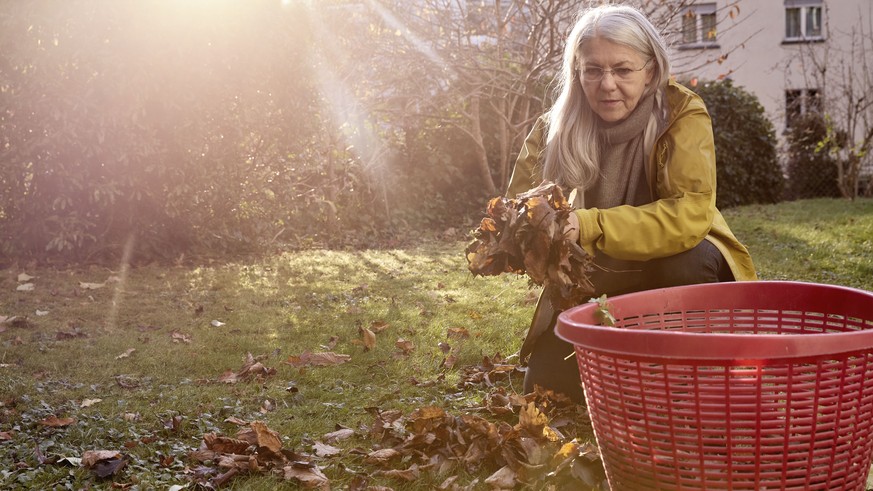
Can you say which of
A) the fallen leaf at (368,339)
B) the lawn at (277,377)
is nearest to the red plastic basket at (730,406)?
the lawn at (277,377)

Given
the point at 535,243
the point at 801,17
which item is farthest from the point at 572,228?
the point at 801,17

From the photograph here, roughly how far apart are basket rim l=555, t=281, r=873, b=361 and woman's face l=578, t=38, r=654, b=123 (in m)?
0.77

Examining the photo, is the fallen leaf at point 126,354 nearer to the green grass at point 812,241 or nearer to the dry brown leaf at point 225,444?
the dry brown leaf at point 225,444

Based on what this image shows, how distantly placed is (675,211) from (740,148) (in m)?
9.37

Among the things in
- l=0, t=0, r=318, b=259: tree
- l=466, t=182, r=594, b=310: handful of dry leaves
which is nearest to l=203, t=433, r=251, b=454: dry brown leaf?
l=466, t=182, r=594, b=310: handful of dry leaves

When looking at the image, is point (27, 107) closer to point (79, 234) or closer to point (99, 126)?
point (99, 126)

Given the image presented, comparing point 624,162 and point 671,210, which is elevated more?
point 624,162

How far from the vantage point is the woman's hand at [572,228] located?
6.97 ft

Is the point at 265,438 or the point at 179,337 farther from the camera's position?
the point at 179,337

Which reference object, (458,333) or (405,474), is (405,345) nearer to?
(458,333)

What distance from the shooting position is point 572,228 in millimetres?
Result: 2141

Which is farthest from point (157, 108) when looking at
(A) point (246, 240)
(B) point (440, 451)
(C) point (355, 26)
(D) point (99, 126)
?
(B) point (440, 451)

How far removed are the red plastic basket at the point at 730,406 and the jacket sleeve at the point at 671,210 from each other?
1.74ft

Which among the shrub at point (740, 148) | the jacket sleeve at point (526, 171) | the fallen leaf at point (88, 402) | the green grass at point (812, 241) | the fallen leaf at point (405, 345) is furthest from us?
the shrub at point (740, 148)
